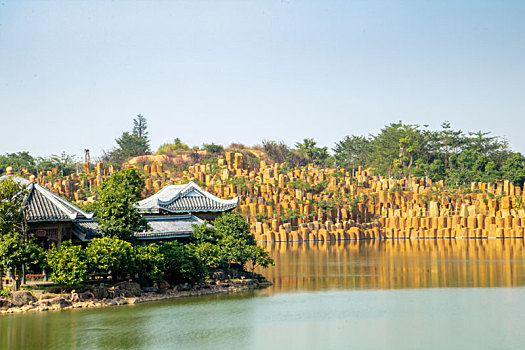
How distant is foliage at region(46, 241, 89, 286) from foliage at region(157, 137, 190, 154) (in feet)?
216

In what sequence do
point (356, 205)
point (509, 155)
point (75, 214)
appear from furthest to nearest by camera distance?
1. point (509, 155)
2. point (356, 205)
3. point (75, 214)

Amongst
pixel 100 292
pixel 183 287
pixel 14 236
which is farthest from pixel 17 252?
pixel 183 287

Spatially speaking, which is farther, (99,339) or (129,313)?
(129,313)

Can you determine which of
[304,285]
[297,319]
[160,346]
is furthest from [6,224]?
[304,285]

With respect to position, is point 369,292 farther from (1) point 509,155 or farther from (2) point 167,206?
(1) point 509,155

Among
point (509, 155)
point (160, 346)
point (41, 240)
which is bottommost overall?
point (160, 346)

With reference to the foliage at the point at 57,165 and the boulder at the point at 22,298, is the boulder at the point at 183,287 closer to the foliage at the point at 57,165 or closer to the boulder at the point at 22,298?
the boulder at the point at 22,298

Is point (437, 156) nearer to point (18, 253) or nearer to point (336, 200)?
point (336, 200)

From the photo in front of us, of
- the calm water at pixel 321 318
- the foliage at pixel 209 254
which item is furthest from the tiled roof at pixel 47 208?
the foliage at pixel 209 254

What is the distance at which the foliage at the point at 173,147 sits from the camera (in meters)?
91.5

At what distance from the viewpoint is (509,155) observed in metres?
88.2

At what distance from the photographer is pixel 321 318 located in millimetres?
24344

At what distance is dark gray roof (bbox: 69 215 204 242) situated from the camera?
2772 centimetres

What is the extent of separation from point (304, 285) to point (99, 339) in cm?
1304
